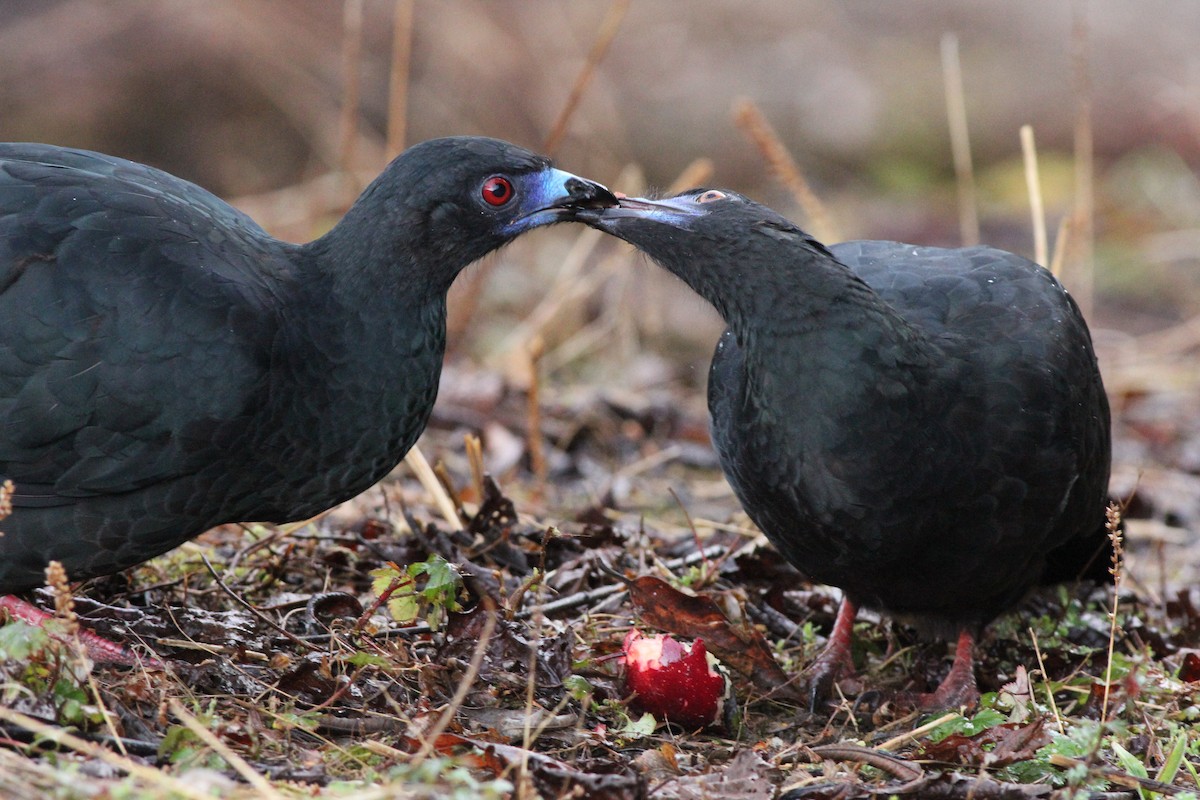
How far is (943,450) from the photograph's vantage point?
350 cm

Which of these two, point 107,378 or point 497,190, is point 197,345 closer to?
point 107,378

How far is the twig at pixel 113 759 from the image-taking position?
243 centimetres

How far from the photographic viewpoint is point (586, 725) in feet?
11.2

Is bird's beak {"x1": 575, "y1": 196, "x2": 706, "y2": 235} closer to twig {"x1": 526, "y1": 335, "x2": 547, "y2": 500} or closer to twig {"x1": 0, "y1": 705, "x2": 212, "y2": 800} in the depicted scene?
twig {"x1": 526, "y1": 335, "x2": 547, "y2": 500}

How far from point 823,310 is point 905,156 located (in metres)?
9.83

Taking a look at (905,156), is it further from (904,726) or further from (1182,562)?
(904,726)

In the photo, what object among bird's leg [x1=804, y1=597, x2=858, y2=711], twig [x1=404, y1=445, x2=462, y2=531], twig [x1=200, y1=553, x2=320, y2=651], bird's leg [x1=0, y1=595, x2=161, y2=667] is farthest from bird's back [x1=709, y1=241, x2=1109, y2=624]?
bird's leg [x1=0, y1=595, x2=161, y2=667]

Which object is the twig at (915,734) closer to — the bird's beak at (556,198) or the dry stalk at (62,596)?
the bird's beak at (556,198)

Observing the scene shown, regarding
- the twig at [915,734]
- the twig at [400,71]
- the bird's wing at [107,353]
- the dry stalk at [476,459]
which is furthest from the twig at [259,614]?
the twig at [400,71]

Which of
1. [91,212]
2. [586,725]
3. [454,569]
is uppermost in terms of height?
[91,212]

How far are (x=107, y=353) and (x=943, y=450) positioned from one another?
2167 millimetres

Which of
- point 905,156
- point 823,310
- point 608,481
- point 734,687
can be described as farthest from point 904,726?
point 905,156

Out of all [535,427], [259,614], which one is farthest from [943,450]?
[535,427]

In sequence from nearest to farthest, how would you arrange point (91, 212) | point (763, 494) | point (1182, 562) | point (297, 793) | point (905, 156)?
point (297, 793)
point (91, 212)
point (763, 494)
point (1182, 562)
point (905, 156)
